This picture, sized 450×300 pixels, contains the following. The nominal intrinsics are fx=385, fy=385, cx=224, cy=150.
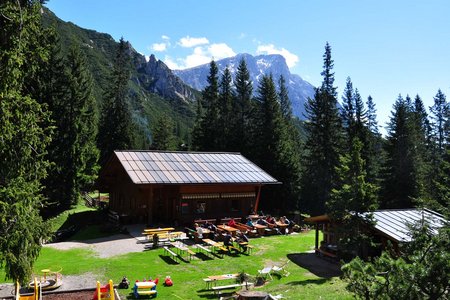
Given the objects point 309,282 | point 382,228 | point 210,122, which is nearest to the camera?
point 309,282

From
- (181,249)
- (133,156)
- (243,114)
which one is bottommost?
(181,249)

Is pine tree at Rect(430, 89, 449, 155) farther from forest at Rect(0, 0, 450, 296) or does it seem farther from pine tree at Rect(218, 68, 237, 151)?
pine tree at Rect(218, 68, 237, 151)

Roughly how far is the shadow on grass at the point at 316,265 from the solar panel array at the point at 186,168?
10244 mm

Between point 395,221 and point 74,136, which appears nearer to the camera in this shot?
point 395,221

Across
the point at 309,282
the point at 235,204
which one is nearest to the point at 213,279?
the point at 309,282

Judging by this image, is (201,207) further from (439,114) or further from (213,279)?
(439,114)

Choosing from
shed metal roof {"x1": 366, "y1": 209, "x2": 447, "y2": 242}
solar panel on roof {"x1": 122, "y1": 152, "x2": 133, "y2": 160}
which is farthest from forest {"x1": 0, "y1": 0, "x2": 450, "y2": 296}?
solar panel on roof {"x1": 122, "y1": 152, "x2": 133, "y2": 160}

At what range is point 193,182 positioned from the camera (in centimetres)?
3036

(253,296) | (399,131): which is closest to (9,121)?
(253,296)

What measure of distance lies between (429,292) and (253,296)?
823cm

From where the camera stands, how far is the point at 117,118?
55750 mm

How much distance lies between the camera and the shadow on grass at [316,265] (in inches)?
793

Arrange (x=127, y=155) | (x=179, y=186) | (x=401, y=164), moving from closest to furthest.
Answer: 1. (x=179, y=186)
2. (x=127, y=155)
3. (x=401, y=164)

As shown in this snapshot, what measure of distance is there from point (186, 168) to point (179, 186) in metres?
2.55
